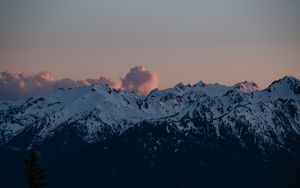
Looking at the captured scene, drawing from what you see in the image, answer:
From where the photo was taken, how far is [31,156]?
79125 millimetres

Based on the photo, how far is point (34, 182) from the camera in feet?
268

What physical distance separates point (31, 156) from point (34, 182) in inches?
146
